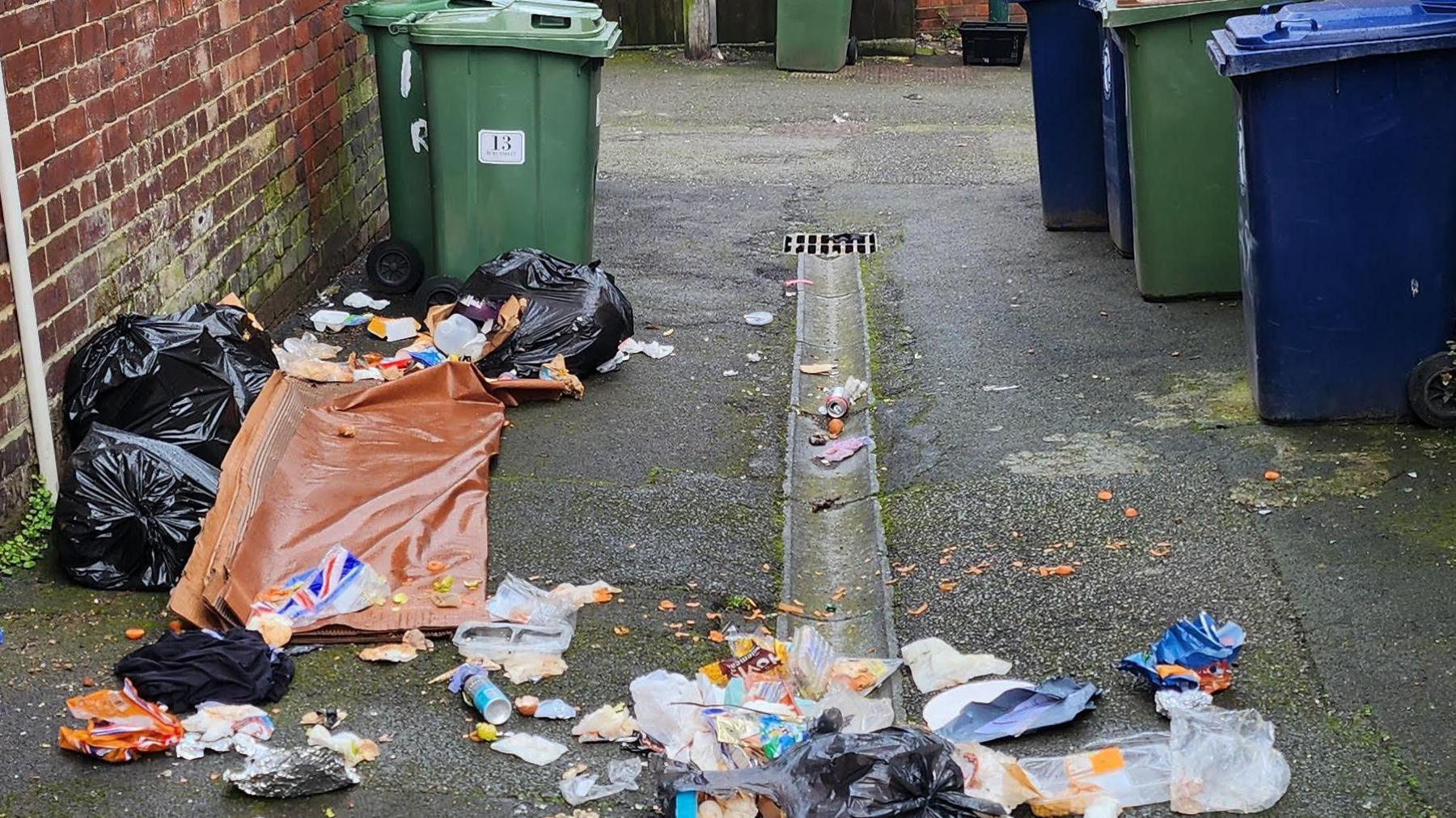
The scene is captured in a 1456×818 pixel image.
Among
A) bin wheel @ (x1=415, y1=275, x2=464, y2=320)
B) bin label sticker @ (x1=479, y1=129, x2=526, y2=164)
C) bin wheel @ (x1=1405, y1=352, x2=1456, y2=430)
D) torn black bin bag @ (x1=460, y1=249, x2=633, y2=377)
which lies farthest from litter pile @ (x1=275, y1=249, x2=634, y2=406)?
bin wheel @ (x1=1405, y1=352, x2=1456, y2=430)

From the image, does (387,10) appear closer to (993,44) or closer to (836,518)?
(836,518)

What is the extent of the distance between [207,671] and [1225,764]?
7.24 ft

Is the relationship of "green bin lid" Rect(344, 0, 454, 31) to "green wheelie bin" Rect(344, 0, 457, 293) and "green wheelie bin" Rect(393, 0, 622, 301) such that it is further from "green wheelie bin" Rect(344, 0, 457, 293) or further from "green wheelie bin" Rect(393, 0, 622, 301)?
"green wheelie bin" Rect(393, 0, 622, 301)

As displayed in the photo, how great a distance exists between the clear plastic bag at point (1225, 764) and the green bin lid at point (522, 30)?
3.95 meters

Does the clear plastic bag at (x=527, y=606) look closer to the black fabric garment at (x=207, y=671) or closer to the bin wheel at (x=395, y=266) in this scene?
the black fabric garment at (x=207, y=671)

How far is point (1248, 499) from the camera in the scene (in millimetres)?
4742

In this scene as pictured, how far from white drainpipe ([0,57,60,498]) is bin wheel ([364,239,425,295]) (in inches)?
98.7

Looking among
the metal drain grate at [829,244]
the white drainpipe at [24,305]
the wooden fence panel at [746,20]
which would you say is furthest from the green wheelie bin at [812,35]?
the white drainpipe at [24,305]

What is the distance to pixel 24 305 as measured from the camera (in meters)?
4.48

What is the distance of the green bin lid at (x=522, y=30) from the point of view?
6488 mm

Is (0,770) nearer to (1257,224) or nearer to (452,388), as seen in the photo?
(452,388)

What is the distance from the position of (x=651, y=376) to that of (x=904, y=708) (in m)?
2.68

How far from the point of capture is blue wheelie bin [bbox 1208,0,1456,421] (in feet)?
16.0

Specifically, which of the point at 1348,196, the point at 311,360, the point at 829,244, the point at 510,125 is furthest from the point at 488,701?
the point at 829,244
